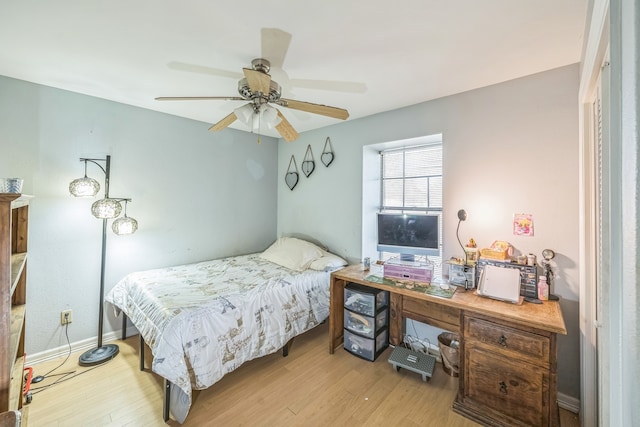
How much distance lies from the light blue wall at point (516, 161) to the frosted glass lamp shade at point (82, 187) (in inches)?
106

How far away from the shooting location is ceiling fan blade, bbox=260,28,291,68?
5.16 ft

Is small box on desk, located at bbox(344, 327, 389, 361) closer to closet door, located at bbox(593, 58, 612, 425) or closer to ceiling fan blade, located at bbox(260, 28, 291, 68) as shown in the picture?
closet door, located at bbox(593, 58, 612, 425)

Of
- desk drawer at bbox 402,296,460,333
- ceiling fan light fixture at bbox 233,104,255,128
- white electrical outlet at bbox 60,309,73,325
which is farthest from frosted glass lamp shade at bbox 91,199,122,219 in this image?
desk drawer at bbox 402,296,460,333

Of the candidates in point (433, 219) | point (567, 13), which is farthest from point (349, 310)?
point (567, 13)

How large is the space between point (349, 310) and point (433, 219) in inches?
45.0

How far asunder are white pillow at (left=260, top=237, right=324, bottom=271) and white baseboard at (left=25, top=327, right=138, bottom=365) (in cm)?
167

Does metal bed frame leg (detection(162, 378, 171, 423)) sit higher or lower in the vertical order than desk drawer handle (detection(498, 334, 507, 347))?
lower

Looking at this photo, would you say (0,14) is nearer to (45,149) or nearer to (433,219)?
(45,149)

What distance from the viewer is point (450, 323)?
7.34 feet

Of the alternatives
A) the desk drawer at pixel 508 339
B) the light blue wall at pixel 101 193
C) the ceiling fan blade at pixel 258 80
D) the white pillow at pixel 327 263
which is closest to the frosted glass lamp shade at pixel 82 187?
the light blue wall at pixel 101 193

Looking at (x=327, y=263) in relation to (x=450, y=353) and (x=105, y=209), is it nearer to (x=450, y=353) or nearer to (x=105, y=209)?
(x=450, y=353)

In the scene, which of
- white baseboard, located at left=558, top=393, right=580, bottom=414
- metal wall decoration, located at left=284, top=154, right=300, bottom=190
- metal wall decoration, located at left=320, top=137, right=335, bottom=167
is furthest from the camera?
metal wall decoration, located at left=284, top=154, right=300, bottom=190

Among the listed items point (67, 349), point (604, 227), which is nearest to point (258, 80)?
point (604, 227)

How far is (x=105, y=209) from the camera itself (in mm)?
2328
